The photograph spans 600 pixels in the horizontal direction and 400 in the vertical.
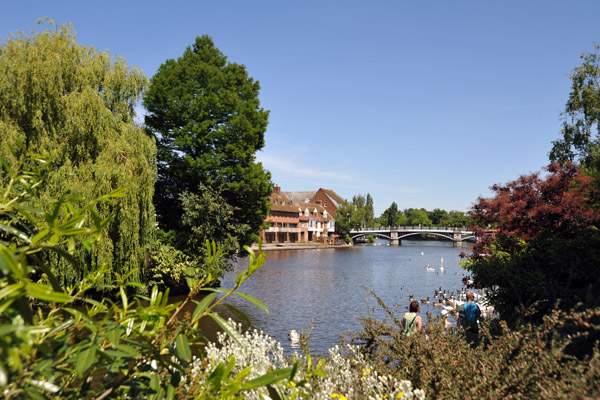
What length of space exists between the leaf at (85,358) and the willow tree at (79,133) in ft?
49.5

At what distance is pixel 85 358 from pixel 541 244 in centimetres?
1028

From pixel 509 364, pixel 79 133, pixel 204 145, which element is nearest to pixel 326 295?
pixel 204 145

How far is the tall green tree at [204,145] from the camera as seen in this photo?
24172 millimetres

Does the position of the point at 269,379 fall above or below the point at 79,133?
below

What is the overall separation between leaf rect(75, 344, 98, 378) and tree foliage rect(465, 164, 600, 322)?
551 cm

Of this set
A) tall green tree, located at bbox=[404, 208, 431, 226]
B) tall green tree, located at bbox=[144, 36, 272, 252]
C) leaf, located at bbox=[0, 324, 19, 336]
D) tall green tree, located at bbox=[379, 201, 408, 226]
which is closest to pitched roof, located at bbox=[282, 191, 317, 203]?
tall green tree, located at bbox=[379, 201, 408, 226]

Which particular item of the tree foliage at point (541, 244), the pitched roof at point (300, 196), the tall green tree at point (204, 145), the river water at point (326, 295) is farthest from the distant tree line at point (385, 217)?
the tree foliage at point (541, 244)

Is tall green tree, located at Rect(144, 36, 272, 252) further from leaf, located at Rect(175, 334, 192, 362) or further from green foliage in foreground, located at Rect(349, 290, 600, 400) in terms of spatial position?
leaf, located at Rect(175, 334, 192, 362)

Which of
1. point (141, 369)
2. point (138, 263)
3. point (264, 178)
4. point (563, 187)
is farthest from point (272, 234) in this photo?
point (141, 369)

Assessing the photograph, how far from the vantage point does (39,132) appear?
53.1 ft

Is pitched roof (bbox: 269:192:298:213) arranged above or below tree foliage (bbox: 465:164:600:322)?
above

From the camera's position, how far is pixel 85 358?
4.78 ft

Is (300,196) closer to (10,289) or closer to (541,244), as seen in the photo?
(541,244)

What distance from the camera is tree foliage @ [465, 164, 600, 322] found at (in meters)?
7.77
